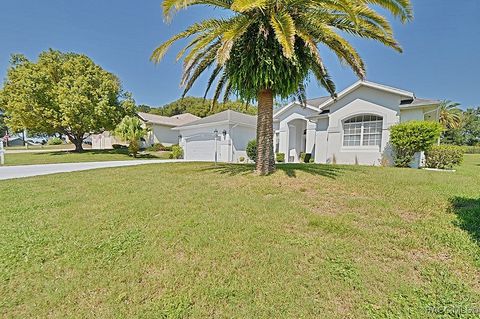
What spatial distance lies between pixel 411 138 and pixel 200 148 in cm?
1612

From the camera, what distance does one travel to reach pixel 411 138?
40.9 ft

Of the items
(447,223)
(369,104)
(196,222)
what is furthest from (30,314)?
(369,104)

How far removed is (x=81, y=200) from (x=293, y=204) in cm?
564

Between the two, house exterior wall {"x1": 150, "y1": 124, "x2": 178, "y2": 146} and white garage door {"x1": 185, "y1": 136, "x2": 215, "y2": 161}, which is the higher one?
house exterior wall {"x1": 150, "y1": 124, "x2": 178, "y2": 146}

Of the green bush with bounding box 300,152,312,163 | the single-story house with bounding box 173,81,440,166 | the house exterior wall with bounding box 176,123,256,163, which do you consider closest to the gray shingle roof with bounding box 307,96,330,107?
the single-story house with bounding box 173,81,440,166

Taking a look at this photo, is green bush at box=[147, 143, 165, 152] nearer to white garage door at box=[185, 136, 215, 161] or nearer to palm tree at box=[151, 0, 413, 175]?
white garage door at box=[185, 136, 215, 161]

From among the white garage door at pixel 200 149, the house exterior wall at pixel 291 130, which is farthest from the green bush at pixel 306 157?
the white garage door at pixel 200 149

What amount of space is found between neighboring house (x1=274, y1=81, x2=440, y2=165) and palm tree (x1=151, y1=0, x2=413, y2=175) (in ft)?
14.3

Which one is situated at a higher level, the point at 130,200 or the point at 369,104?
the point at 369,104

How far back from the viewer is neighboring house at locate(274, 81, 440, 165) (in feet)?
44.4

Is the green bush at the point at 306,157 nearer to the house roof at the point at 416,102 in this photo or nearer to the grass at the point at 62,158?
the house roof at the point at 416,102

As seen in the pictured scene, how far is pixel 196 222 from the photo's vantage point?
16.2 feet

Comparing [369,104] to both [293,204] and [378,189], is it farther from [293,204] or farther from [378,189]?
[293,204]

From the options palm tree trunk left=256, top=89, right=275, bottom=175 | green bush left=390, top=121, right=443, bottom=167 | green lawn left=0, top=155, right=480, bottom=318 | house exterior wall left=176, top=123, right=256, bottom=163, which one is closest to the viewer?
green lawn left=0, top=155, right=480, bottom=318
